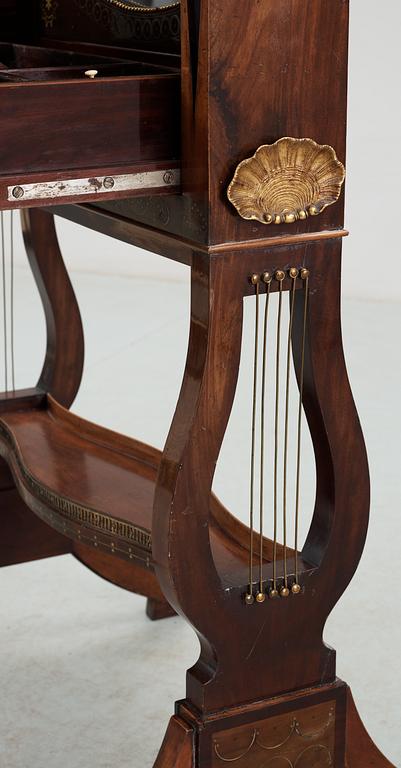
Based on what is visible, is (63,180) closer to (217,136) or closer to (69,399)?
(217,136)

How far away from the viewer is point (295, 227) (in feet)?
6.52

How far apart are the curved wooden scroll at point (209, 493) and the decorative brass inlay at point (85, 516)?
28 centimetres

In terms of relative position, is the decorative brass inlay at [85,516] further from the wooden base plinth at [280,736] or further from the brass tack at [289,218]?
the brass tack at [289,218]

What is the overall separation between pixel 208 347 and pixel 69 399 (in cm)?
154

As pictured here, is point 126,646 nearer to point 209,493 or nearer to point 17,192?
point 209,493

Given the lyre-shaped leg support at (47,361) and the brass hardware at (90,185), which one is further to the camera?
the lyre-shaped leg support at (47,361)

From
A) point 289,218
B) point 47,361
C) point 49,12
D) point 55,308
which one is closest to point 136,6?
point 49,12

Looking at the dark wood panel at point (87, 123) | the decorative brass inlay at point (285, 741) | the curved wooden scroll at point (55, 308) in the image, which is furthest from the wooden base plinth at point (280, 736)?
the curved wooden scroll at point (55, 308)

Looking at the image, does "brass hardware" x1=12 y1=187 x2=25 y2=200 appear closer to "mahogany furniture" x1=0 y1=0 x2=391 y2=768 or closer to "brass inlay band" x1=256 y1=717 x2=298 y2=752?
"mahogany furniture" x1=0 y1=0 x2=391 y2=768

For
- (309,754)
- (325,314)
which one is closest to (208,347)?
(325,314)

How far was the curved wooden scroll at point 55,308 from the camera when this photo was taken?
331cm

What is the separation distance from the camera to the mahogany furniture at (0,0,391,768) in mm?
1860

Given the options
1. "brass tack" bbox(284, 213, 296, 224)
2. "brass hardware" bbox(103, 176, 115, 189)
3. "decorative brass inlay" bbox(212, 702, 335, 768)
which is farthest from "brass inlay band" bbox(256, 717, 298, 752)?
"brass hardware" bbox(103, 176, 115, 189)

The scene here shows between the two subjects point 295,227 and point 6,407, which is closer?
point 295,227
